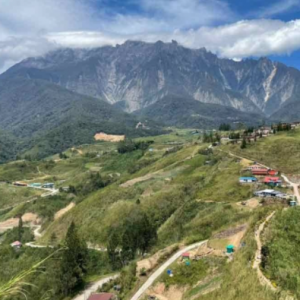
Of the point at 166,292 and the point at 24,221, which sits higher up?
the point at 166,292

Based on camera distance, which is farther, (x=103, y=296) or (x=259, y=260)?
(x=103, y=296)

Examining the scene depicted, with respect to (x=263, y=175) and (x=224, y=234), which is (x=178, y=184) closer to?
(x=263, y=175)

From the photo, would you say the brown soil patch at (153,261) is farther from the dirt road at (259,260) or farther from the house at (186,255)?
the dirt road at (259,260)

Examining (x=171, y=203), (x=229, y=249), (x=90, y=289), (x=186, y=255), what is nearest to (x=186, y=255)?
(x=186, y=255)

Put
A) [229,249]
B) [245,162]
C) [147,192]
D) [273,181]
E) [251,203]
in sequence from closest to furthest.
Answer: [229,249] < [251,203] < [273,181] < [245,162] < [147,192]

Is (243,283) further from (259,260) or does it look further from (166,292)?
(166,292)

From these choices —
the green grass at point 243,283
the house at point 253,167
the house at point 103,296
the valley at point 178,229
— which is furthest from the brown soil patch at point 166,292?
the house at point 253,167

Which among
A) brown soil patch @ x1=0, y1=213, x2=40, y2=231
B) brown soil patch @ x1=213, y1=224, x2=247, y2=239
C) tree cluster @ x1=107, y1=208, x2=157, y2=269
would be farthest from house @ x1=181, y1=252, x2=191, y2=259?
brown soil patch @ x1=0, y1=213, x2=40, y2=231
